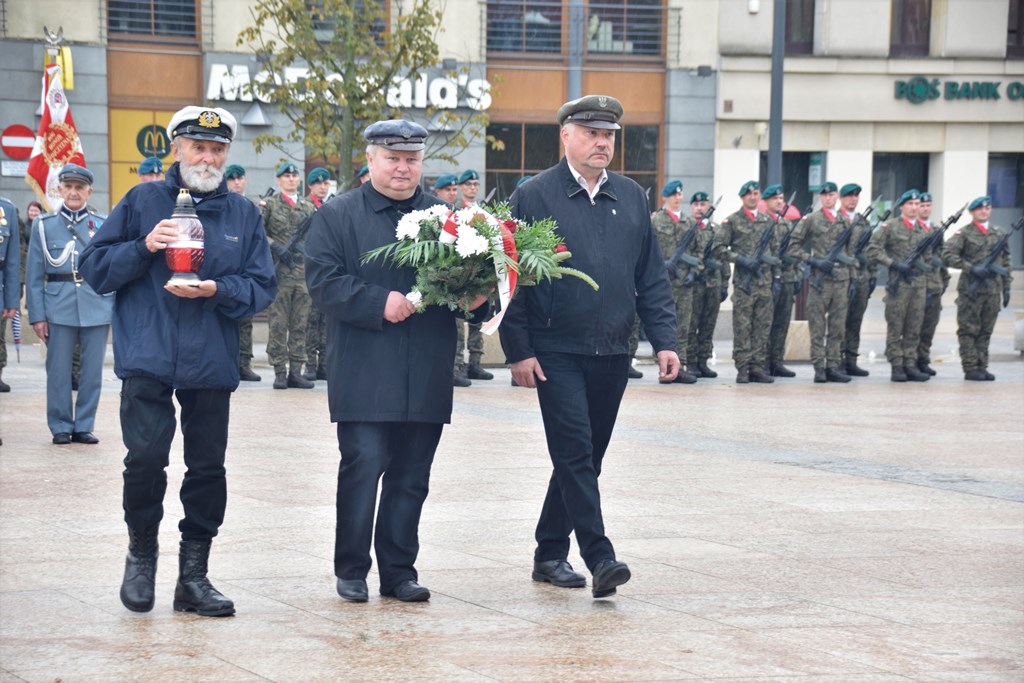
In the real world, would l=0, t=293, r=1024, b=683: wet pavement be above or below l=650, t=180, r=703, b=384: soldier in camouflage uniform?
below

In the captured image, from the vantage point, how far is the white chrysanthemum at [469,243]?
616cm

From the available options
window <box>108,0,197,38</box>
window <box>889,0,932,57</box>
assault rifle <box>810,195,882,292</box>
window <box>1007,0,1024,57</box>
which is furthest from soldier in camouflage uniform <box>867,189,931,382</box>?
window <box>1007,0,1024,57</box>

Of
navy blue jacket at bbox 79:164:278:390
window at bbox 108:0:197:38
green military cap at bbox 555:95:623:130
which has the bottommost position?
navy blue jacket at bbox 79:164:278:390

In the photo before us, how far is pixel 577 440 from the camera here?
6.59 m

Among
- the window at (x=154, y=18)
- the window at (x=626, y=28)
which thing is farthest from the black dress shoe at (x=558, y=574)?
the window at (x=626, y=28)

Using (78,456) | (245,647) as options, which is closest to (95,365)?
(78,456)

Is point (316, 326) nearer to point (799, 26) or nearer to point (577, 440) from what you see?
point (577, 440)

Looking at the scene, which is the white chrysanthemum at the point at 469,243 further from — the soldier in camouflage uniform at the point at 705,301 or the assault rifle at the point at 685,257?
Answer: the soldier in camouflage uniform at the point at 705,301

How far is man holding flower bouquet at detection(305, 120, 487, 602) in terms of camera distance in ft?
20.8

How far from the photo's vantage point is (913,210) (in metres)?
18.2

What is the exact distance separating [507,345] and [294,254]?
9.28m

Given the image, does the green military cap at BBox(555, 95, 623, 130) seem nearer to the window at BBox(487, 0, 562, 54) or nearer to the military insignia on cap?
the military insignia on cap

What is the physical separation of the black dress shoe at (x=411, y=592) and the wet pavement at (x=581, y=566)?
49mm

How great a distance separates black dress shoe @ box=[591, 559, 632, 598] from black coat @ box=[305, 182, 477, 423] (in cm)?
85
